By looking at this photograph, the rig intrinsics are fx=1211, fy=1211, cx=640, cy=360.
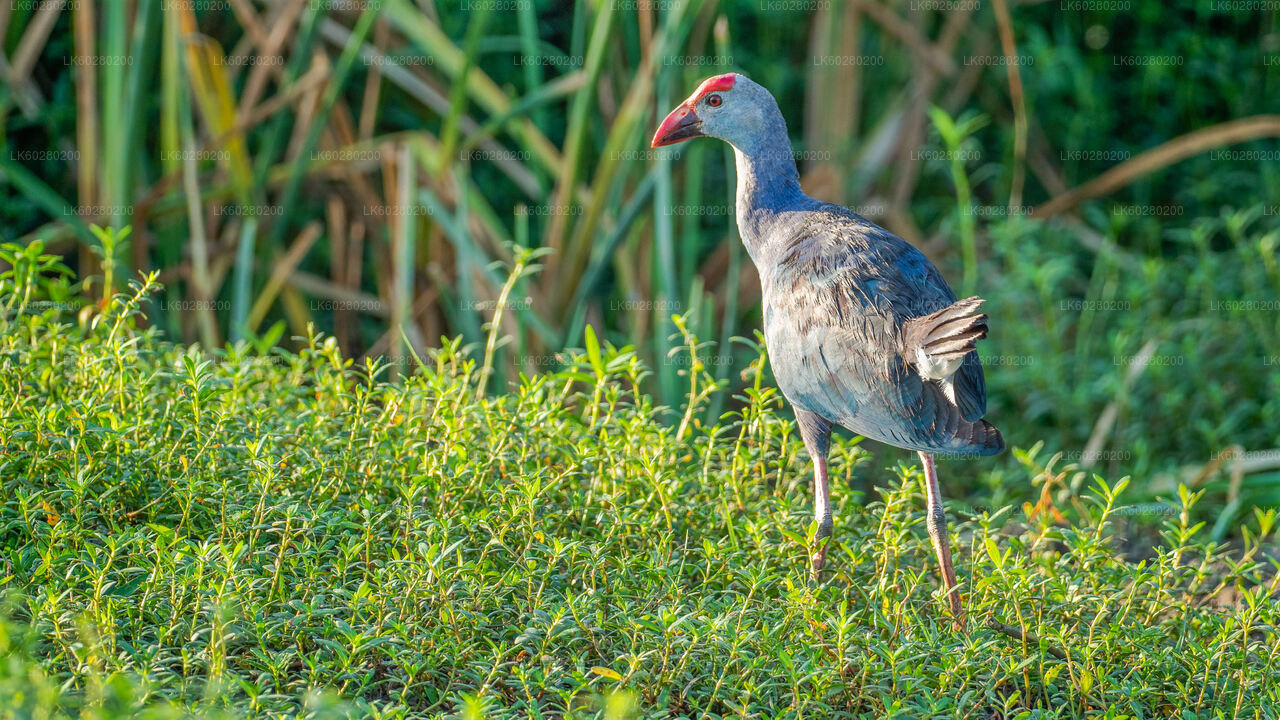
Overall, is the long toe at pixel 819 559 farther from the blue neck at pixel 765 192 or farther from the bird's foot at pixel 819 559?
the blue neck at pixel 765 192

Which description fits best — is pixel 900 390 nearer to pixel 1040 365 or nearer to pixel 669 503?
pixel 669 503

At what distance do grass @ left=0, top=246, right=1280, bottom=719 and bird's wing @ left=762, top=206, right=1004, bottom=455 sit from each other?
231mm

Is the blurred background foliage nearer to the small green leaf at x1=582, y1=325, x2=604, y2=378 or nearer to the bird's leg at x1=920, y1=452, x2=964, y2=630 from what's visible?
the small green leaf at x1=582, y1=325, x2=604, y2=378

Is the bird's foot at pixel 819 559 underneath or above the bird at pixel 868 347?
underneath

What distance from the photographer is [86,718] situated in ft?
6.64

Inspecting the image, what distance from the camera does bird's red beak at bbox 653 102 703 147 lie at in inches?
143

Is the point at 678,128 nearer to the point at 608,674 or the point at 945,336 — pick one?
the point at 945,336

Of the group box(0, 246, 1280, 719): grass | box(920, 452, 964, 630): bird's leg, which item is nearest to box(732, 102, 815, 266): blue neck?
box(0, 246, 1280, 719): grass

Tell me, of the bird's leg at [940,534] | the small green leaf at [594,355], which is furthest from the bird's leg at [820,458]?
the small green leaf at [594,355]

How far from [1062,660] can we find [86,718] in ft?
6.78

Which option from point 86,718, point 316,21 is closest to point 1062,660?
point 86,718

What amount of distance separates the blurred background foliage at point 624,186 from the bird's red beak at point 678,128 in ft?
2.25

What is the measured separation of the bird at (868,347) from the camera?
9.02 ft

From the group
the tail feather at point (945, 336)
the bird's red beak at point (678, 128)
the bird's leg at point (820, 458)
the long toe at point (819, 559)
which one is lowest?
the long toe at point (819, 559)
